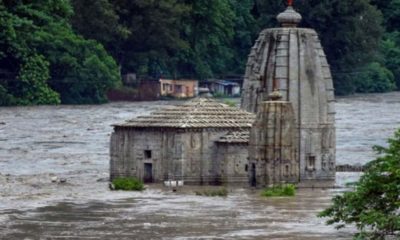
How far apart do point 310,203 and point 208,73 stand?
2147 inches

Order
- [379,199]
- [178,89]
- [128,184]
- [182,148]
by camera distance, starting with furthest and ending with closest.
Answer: [178,89] → [182,148] → [128,184] → [379,199]

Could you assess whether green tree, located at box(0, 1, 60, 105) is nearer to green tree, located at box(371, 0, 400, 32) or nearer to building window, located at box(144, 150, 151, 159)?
green tree, located at box(371, 0, 400, 32)

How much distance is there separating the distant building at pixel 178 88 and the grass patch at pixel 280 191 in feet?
158

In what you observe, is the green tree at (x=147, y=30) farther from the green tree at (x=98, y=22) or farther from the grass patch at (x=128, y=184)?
the grass patch at (x=128, y=184)

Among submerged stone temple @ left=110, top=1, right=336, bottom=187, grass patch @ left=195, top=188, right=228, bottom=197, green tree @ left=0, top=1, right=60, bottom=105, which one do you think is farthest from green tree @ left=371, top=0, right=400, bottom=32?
grass patch @ left=195, top=188, right=228, bottom=197

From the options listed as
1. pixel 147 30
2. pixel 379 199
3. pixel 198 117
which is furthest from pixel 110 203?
pixel 147 30

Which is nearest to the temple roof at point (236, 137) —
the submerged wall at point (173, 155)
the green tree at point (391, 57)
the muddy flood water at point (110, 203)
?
the submerged wall at point (173, 155)

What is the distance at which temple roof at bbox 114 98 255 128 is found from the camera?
56.2 metres

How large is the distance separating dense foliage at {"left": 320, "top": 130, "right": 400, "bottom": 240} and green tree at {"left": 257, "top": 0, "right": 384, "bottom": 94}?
6704 centimetres

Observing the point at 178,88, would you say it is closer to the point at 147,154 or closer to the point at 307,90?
the point at 307,90

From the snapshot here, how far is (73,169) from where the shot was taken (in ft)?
203

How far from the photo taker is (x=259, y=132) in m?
55.1

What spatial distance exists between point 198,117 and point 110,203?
20.5 ft

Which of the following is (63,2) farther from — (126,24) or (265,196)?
(265,196)
